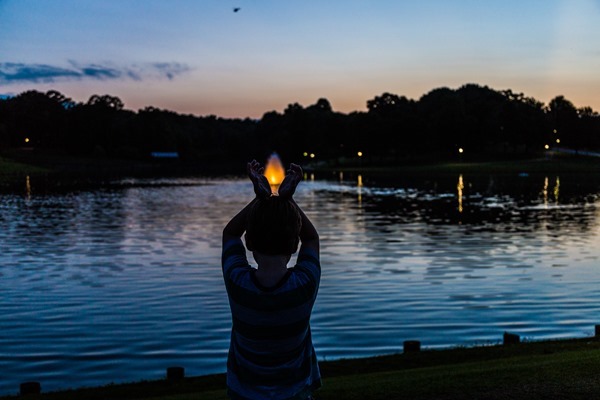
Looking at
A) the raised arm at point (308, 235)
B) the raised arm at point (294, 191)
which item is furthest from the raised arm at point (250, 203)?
the raised arm at point (308, 235)

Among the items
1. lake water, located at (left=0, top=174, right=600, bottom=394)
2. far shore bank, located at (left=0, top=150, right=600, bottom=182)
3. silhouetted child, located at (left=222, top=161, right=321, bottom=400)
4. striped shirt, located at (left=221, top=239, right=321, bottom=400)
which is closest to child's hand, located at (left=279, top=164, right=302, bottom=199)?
silhouetted child, located at (left=222, top=161, right=321, bottom=400)

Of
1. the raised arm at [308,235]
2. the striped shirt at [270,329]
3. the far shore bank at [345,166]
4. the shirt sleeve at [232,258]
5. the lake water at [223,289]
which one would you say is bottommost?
the far shore bank at [345,166]

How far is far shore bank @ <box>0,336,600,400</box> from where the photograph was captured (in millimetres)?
8602

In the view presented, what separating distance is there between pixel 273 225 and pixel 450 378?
5668 millimetres

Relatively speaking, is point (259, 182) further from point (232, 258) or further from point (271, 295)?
point (271, 295)

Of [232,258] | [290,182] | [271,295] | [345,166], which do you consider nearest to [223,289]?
[232,258]

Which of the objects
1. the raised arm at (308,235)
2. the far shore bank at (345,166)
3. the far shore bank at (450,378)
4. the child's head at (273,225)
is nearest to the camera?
the child's head at (273,225)

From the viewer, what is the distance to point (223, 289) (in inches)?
861

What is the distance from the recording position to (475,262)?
27078 millimetres

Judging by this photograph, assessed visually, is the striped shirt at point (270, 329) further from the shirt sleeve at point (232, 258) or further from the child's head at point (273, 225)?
the child's head at point (273, 225)

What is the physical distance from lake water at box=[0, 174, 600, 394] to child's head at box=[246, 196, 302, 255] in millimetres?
9581

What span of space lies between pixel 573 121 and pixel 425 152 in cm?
3399

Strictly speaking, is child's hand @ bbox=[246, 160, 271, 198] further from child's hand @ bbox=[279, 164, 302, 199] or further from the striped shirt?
the striped shirt

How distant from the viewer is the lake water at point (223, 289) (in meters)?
15.2
